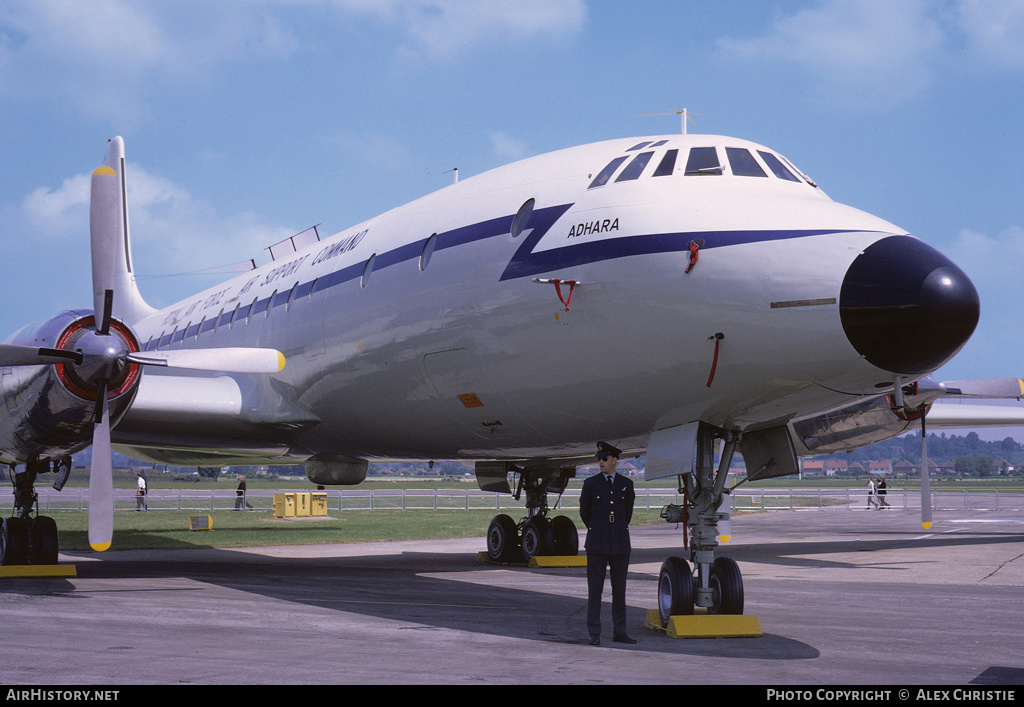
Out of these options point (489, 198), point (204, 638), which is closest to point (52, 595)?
point (204, 638)

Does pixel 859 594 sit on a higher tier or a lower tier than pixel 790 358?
lower

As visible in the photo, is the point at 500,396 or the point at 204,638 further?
the point at 500,396

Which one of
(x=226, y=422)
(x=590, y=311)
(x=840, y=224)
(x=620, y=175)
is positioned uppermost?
(x=620, y=175)

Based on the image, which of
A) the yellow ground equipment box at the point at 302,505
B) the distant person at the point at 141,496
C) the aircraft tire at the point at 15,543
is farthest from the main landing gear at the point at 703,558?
the distant person at the point at 141,496

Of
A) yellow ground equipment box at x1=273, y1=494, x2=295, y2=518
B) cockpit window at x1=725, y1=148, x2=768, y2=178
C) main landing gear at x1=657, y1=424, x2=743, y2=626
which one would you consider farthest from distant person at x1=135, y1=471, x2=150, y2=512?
cockpit window at x1=725, y1=148, x2=768, y2=178

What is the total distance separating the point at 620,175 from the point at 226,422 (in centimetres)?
735

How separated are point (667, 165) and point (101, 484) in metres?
6.89

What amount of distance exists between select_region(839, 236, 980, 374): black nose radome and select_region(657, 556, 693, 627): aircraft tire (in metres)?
2.65

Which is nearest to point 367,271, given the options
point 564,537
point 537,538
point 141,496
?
point 537,538

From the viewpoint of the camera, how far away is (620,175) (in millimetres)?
9117

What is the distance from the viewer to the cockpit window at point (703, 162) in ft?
29.0

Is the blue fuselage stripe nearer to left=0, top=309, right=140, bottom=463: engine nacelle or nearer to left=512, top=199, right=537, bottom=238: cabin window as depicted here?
left=512, top=199, right=537, bottom=238: cabin window

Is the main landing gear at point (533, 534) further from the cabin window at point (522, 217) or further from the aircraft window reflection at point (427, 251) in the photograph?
the cabin window at point (522, 217)
